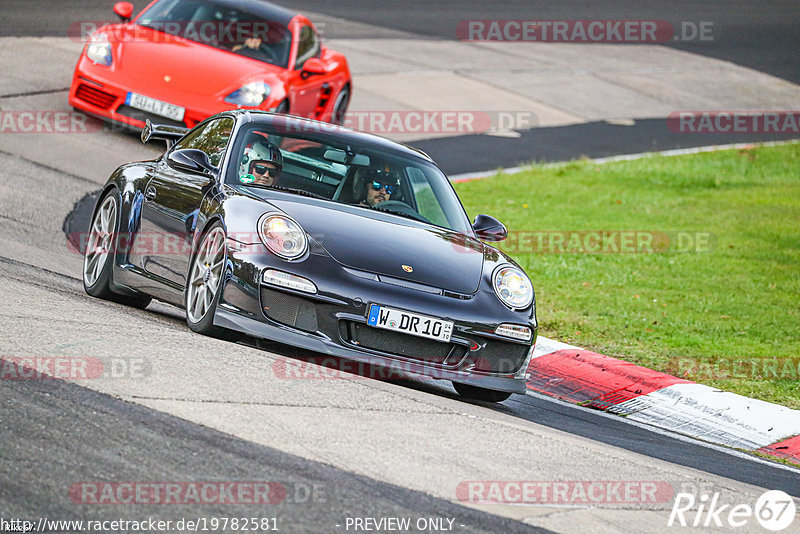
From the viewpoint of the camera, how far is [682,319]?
399 inches

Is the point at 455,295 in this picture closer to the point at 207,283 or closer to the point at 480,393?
the point at 480,393

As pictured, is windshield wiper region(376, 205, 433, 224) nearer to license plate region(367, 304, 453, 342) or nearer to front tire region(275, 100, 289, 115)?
license plate region(367, 304, 453, 342)

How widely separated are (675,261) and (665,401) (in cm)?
436

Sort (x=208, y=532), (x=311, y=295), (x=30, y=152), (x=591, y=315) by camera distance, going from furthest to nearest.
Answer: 1. (x=30, y=152)
2. (x=591, y=315)
3. (x=311, y=295)
4. (x=208, y=532)

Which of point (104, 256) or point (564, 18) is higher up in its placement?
point (564, 18)

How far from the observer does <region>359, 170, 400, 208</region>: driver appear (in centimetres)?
769

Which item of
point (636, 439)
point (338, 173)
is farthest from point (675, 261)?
point (338, 173)

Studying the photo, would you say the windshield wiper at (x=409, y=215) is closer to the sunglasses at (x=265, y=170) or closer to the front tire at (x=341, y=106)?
the sunglasses at (x=265, y=170)

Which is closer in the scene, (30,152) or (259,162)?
(259,162)

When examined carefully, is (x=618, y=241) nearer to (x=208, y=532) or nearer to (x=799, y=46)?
(x=208, y=532)

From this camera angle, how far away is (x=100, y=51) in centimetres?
1324

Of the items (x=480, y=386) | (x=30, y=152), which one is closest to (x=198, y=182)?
(x=480, y=386)

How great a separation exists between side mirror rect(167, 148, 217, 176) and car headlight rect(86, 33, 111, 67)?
5.97m

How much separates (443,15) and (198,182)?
2072cm
